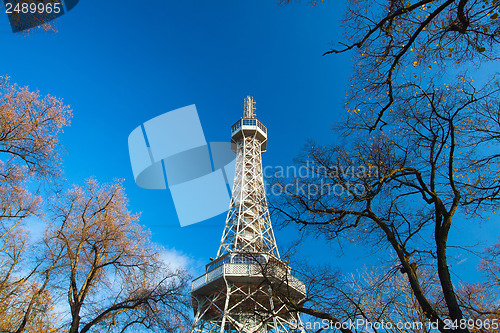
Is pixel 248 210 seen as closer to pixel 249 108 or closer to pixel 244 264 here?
pixel 244 264

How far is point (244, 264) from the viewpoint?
21141 millimetres

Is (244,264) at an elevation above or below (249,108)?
below

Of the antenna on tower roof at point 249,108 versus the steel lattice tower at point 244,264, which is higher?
the antenna on tower roof at point 249,108

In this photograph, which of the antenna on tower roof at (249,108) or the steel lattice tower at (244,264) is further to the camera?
the antenna on tower roof at (249,108)

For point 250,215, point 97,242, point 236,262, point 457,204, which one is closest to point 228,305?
point 236,262

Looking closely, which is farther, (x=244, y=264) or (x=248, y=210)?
(x=248, y=210)

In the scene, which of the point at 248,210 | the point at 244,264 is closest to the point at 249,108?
the point at 248,210

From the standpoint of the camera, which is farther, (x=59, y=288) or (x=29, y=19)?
(x=59, y=288)

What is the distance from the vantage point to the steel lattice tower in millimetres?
17469

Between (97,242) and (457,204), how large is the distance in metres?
9.44

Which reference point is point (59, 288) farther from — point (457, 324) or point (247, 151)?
point (247, 151)

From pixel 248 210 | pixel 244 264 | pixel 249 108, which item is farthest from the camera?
pixel 249 108

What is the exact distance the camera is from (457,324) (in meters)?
4.51

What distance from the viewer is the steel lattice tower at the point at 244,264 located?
17.5 m
